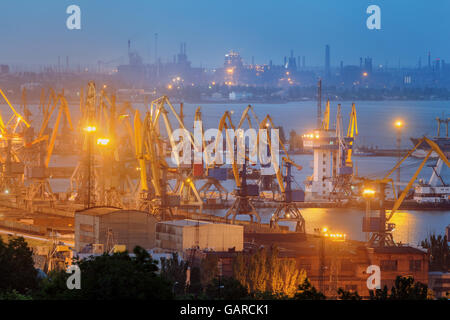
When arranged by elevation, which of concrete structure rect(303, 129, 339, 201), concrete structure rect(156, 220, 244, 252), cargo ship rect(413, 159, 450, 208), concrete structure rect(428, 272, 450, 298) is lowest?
concrete structure rect(428, 272, 450, 298)

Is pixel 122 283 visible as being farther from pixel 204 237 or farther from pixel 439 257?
pixel 439 257

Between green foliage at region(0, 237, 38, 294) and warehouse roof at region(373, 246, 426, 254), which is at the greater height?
warehouse roof at region(373, 246, 426, 254)

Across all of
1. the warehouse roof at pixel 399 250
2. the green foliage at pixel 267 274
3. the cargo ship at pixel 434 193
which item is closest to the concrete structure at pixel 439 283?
the warehouse roof at pixel 399 250

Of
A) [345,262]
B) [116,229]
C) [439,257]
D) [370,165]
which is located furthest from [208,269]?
[370,165]

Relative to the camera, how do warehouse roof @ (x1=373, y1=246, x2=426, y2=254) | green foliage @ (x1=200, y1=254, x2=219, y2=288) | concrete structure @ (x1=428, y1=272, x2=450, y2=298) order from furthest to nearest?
warehouse roof @ (x1=373, y1=246, x2=426, y2=254) < concrete structure @ (x1=428, y1=272, x2=450, y2=298) < green foliage @ (x1=200, y1=254, x2=219, y2=288)

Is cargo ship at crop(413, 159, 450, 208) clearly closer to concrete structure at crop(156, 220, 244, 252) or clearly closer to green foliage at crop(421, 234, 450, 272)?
green foliage at crop(421, 234, 450, 272)

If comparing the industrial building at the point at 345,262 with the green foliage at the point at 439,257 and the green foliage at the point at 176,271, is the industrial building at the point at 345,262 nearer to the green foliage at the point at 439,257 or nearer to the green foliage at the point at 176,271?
the green foliage at the point at 176,271

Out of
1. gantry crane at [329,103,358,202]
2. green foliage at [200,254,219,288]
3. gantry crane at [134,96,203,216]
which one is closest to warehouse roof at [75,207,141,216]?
green foliage at [200,254,219,288]
